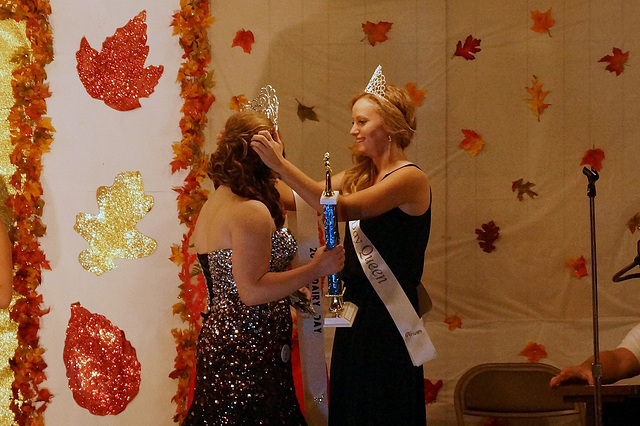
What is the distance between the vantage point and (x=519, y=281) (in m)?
3.93

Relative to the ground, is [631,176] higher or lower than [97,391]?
higher

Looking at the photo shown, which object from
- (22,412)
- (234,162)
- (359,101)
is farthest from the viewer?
(22,412)

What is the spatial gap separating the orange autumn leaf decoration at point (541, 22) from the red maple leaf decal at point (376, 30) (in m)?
0.73

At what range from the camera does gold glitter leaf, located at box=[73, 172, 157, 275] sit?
3.88 metres

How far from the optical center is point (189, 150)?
3836 millimetres

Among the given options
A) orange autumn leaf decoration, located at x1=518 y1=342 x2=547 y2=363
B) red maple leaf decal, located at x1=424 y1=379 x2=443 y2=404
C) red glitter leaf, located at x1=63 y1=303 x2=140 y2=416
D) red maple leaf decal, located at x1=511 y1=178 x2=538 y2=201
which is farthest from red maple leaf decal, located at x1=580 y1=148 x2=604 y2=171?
red glitter leaf, located at x1=63 y1=303 x2=140 y2=416

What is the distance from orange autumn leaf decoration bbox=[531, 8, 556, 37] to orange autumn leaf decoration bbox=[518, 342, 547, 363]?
158 cm

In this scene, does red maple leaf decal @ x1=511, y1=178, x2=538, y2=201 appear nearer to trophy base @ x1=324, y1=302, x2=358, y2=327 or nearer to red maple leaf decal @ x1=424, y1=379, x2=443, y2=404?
red maple leaf decal @ x1=424, y1=379, x2=443, y2=404

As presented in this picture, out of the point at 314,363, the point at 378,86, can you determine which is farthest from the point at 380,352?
the point at 378,86

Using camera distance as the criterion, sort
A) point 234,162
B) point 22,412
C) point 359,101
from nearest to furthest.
→ point 234,162
point 359,101
point 22,412

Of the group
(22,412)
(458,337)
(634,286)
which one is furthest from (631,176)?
(22,412)

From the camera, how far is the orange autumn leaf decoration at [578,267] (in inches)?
153

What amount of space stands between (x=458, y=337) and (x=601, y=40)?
5.45 feet

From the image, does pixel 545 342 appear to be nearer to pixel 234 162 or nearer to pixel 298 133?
pixel 298 133
